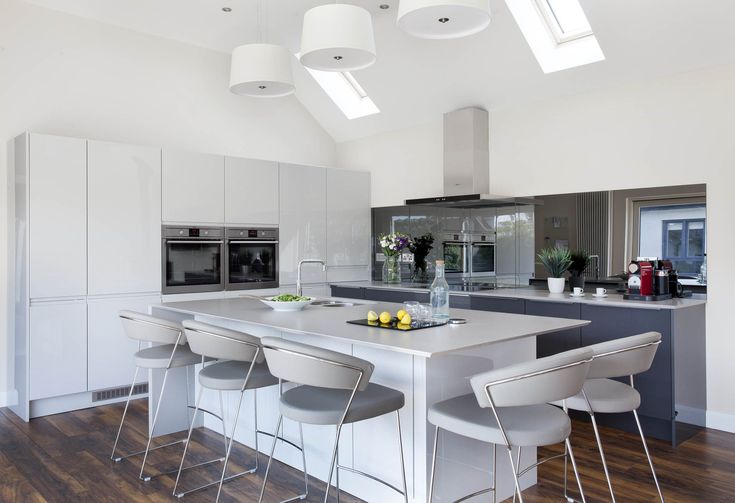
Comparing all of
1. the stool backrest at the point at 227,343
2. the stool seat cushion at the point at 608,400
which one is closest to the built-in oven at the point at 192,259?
the stool backrest at the point at 227,343

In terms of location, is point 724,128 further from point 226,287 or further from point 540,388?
point 226,287

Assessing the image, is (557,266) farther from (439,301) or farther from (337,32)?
(337,32)

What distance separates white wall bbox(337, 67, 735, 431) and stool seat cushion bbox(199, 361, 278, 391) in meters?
2.93

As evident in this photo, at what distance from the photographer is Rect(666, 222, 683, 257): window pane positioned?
3.94 metres

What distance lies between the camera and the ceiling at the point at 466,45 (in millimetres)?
3713

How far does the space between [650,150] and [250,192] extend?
3.29 m

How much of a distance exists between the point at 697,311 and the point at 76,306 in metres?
4.33

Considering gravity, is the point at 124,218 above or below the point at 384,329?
above

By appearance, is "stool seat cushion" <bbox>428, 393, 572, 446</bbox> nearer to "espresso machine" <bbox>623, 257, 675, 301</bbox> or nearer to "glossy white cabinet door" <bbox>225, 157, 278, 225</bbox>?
"espresso machine" <bbox>623, 257, 675, 301</bbox>

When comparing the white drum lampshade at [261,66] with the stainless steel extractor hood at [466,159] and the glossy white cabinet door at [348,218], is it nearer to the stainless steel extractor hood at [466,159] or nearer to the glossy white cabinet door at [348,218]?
the stainless steel extractor hood at [466,159]

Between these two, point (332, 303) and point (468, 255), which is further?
point (468, 255)

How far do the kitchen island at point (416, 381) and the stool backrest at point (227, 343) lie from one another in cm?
16

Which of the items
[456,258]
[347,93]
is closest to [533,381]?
[456,258]

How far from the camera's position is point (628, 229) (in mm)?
4191
